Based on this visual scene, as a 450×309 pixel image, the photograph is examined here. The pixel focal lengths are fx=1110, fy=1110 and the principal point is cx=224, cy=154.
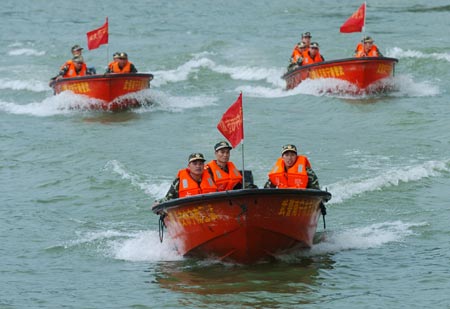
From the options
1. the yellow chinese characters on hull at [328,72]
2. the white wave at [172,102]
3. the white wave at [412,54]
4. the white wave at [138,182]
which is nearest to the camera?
the white wave at [138,182]

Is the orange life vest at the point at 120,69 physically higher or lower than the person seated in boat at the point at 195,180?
higher

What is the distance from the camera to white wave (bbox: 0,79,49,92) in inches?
1193

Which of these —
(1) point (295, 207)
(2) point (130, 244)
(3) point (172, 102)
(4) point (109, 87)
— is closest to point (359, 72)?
(3) point (172, 102)

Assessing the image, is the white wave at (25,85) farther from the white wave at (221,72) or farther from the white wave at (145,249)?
the white wave at (145,249)

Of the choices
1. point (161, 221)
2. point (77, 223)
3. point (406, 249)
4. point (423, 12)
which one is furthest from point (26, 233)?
point (423, 12)

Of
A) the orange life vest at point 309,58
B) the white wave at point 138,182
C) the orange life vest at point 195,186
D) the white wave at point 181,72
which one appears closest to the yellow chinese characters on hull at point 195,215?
the orange life vest at point 195,186

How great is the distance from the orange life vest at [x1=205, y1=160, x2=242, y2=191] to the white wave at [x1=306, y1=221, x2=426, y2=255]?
129 cm

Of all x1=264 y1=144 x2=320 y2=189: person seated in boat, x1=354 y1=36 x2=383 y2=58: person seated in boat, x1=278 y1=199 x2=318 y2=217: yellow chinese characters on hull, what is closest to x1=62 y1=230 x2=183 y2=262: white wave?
x1=264 y1=144 x2=320 y2=189: person seated in boat

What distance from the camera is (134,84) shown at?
25.4m

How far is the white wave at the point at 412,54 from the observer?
3092 centimetres

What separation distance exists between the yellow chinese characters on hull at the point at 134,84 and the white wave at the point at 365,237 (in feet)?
38.2

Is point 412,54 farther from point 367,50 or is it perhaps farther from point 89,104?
point 89,104

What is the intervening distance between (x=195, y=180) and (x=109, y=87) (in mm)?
12715

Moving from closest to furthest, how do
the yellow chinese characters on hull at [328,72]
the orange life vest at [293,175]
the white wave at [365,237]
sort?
the orange life vest at [293,175] < the white wave at [365,237] < the yellow chinese characters on hull at [328,72]
